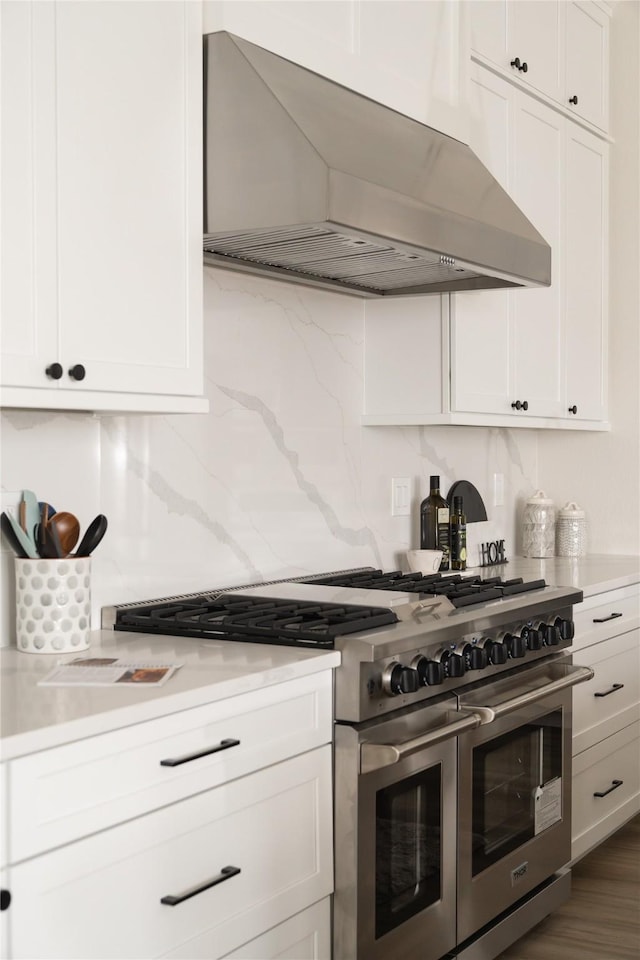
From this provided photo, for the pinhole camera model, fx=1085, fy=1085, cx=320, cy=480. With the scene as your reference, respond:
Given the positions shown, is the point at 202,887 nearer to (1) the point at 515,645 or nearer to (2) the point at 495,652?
(2) the point at 495,652

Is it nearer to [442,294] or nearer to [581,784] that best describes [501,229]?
[442,294]

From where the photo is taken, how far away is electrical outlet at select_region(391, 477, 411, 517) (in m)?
3.55

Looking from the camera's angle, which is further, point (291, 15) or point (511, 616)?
point (511, 616)

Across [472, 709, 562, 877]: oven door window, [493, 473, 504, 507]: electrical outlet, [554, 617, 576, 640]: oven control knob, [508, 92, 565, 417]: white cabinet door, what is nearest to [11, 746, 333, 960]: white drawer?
[472, 709, 562, 877]: oven door window

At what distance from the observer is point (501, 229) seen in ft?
9.29

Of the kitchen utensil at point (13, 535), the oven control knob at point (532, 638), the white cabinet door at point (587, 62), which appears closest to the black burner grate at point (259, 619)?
the kitchen utensil at point (13, 535)

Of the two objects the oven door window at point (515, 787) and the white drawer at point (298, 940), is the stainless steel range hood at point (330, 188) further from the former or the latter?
the white drawer at point (298, 940)

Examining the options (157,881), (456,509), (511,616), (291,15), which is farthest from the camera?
(456,509)

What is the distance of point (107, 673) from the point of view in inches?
75.5

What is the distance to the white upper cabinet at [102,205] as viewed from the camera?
184 cm

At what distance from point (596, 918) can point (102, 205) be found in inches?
94.0

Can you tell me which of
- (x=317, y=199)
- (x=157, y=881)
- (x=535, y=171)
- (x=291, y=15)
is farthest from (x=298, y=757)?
(x=535, y=171)

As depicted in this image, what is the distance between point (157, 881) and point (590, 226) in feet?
10.3

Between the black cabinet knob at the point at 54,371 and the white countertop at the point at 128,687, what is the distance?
1.73 feet
